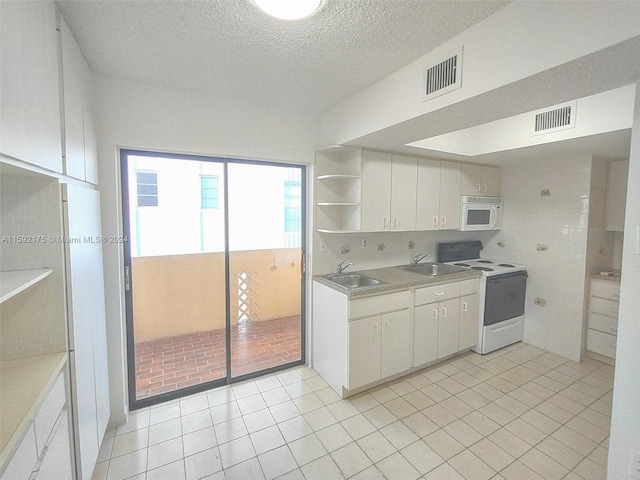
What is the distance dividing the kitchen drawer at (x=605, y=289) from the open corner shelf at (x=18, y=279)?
174 inches

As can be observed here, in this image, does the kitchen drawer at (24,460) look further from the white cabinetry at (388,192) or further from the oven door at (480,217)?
the oven door at (480,217)

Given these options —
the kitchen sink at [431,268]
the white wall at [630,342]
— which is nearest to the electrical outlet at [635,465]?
the white wall at [630,342]

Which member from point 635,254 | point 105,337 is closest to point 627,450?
point 635,254

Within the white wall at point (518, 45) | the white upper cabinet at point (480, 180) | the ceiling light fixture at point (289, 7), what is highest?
the ceiling light fixture at point (289, 7)

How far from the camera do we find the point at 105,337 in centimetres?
205

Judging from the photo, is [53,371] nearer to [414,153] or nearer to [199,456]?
[199,456]

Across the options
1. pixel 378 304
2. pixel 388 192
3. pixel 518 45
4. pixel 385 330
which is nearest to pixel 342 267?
pixel 378 304

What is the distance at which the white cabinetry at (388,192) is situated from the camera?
2.78m

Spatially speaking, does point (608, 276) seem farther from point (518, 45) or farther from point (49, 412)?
point (49, 412)

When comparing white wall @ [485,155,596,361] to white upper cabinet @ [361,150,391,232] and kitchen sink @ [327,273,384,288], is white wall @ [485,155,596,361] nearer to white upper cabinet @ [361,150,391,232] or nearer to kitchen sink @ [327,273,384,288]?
white upper cabinet @ [361,150,391,232]

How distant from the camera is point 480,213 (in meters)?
3.56

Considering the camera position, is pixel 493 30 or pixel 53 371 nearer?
pixel 53 371

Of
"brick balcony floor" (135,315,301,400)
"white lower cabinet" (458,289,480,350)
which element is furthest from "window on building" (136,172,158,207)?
"white lower cabinet" (458,289,480,350)

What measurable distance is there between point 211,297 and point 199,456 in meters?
1.18
